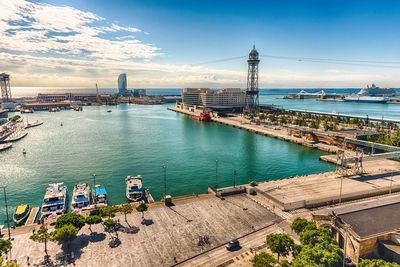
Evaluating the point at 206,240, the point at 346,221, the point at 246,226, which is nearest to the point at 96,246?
the point at 206,240

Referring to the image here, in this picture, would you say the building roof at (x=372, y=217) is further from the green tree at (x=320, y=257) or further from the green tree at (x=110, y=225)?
the green tree at (x=110, y=225)

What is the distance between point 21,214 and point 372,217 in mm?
48779

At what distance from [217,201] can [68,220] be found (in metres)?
21.2

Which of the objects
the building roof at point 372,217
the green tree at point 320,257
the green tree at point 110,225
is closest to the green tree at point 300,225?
the green tree at point 320,257

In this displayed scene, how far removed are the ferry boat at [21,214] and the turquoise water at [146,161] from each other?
122 inches

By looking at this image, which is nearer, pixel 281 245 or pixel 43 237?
pixel 281 245

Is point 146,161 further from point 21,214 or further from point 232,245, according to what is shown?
point 232,245

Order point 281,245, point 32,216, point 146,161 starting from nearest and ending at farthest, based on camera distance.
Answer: point 281,245 → point 32,216 → point 146,161

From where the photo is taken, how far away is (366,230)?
24453mm

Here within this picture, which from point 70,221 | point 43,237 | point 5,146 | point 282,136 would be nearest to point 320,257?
point 70,221

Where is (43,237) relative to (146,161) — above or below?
above

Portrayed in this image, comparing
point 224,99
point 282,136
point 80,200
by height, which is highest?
point 224,99

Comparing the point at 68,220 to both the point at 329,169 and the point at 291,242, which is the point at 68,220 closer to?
the point at 291,242

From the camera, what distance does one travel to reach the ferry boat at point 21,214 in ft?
118
